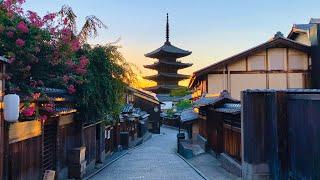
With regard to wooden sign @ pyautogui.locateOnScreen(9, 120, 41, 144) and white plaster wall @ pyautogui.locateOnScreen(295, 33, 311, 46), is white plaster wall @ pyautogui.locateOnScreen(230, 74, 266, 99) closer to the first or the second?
white plaster wall @ pyautogui.locateOnScreen(295, 33, 311, 46)

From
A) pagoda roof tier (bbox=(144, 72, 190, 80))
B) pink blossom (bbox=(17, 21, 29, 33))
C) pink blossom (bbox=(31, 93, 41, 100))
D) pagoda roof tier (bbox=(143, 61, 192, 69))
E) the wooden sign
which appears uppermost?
pagoda roof tier (bbox=(143, 61, 192, 69))

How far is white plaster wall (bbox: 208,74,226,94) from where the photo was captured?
94.9ft

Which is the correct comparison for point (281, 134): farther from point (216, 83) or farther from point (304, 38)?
point (304, 38)

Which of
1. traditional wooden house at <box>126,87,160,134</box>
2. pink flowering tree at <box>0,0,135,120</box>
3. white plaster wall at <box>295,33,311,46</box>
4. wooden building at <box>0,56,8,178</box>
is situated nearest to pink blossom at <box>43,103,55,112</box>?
pink flowering tree at <box>0,0,135,120</box>

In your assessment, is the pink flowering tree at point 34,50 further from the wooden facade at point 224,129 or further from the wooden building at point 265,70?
the wooden building at point 265,70

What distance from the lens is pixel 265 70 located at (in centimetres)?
2867

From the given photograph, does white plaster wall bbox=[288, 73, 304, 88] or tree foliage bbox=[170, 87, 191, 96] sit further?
tree foliage bbox=[170, 87, 191, 96]

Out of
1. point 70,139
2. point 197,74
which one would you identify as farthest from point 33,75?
point 197,74

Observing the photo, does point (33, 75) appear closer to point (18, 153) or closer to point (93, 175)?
point (18, 153)

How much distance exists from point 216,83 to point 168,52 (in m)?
53.8

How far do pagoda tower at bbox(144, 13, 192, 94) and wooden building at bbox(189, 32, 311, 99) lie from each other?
53779mm

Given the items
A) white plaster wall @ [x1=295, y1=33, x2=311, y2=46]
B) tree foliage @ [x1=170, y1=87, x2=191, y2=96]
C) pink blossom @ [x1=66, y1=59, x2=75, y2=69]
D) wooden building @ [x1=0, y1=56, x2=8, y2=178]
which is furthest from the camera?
tree foliage @ [x1=170, y1=87, x2=191, y2=96]

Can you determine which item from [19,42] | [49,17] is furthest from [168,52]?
[19,42]

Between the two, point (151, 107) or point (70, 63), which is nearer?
point (70, 63)
